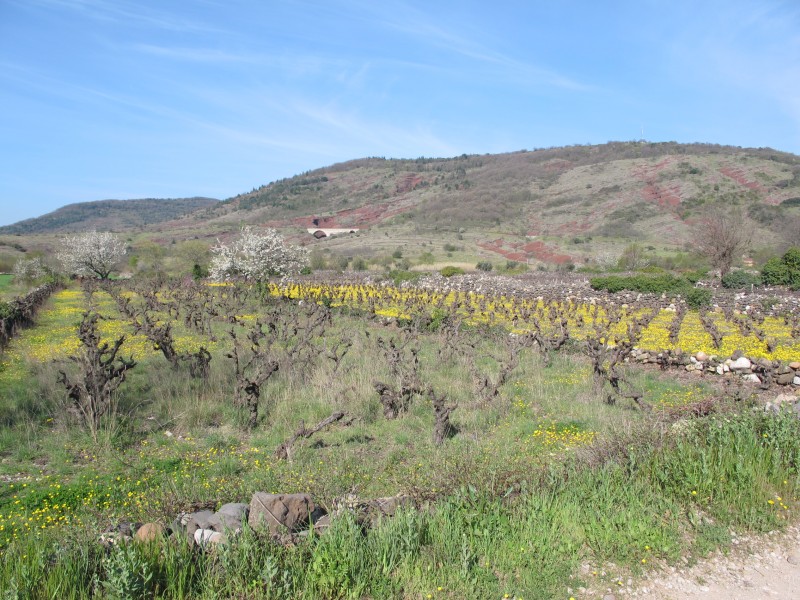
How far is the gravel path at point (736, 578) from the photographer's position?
12.5ft

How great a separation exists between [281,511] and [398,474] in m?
1.91

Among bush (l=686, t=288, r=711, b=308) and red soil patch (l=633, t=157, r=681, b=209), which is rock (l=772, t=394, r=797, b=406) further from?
red soil patch (l=633, t=157, r=681, b=209)

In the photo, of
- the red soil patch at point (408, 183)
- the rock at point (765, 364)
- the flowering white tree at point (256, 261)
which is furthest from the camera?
the red soil patch at point (408, 183)

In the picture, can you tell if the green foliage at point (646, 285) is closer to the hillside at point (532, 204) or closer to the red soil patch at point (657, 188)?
the hillside at point (532, 204)

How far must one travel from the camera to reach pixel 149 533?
3.94 m

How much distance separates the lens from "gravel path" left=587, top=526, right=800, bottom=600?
3818 millimetres

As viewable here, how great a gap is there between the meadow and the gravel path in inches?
4.7

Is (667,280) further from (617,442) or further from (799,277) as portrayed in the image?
(617,442)

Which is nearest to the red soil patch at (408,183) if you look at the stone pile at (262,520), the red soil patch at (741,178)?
the red soil patch at (741,178)

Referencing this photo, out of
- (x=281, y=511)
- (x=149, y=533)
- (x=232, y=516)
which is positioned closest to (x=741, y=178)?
(x=281, y=511)

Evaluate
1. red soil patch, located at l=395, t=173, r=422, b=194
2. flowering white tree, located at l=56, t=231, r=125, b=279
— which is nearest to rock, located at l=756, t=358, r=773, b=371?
flowering white tree, located at l=56, t=231, r=125, b=279

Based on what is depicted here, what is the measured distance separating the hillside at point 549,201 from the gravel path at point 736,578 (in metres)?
50.1

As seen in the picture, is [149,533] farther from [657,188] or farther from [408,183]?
[408,183]

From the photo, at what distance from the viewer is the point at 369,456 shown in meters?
6.81
